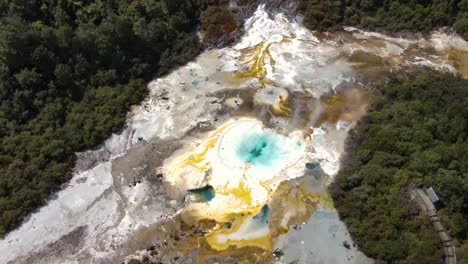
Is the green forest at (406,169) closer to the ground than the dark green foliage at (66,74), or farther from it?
closer to the ground

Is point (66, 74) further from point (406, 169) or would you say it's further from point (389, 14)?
point (389, 14)

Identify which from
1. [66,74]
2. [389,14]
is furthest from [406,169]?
[66,74]

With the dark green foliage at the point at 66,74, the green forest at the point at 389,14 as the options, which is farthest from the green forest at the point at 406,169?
the dark green foliage at the point at 66,74

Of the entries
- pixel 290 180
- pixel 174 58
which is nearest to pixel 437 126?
pixel 290 180

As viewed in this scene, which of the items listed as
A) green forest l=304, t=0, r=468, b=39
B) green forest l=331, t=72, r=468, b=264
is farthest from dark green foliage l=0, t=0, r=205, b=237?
green forest l=331, t=72, r=468, b=264

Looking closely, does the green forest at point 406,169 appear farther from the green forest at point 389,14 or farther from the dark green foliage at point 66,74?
the dark green foliage at point 66,74

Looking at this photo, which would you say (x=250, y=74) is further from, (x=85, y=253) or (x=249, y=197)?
(x=85, y=253)

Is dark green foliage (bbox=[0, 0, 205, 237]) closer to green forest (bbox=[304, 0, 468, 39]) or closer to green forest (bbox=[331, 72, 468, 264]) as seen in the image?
green forest (bbox=[304, 0, 468, 39])
